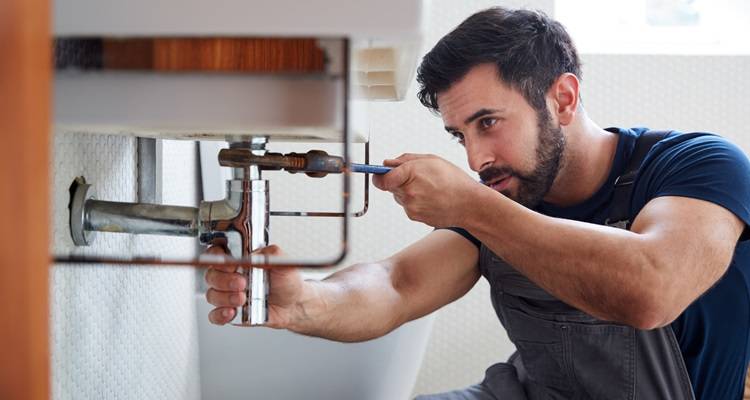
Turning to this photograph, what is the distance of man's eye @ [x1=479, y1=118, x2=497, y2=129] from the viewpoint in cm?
121

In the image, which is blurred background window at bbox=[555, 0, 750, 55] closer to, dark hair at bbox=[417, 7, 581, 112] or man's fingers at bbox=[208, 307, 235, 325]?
dark hair at bbox=[417, 7, 581, 112]

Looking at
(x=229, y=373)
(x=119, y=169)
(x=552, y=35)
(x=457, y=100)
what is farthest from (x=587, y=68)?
(x=119, y=169)

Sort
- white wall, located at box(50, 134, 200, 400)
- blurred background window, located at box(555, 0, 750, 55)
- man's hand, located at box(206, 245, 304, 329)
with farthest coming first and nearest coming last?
blurred background window, located at box(555, 0, 750, 55) → man's hand, located at box(206, 245, 304, 329) → white wall, located at box(50, 134, 200, 400)

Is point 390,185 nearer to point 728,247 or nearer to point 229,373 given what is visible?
point 728,247

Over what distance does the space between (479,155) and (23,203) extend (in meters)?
0.91

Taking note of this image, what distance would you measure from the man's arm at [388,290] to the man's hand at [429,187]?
0.23 m

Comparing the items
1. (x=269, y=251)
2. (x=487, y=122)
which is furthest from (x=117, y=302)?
(x=487, y=122)

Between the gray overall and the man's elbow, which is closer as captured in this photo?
the man's elbow

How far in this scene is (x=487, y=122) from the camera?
1.21m

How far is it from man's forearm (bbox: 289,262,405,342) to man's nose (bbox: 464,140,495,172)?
0.23m

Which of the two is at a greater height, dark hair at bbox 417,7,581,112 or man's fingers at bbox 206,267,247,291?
dark hair at bbox 417,7,581,112

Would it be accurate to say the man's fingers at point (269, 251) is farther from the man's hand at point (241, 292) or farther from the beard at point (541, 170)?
the beard at point (541, 170)

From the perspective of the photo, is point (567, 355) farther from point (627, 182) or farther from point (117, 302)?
point (117, 302)

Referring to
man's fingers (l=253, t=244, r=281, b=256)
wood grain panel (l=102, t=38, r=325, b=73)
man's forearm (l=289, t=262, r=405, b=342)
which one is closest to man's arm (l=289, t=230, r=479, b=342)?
man's forearm (l=289, t=262, r=405, b=342)
